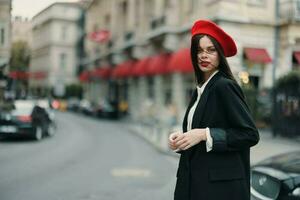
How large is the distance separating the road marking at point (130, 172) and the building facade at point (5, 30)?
4.94 m

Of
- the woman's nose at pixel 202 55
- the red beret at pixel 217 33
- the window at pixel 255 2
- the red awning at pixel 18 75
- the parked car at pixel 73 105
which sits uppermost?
the window at pixel 255 2

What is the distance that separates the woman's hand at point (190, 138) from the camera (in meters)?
2.54

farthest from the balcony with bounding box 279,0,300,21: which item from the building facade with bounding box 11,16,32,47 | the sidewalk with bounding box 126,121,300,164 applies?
the building facade with bounding box 11,16,32,47

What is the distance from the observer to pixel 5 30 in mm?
5090

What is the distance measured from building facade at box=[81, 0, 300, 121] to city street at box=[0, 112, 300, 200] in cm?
429

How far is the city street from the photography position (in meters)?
7.79

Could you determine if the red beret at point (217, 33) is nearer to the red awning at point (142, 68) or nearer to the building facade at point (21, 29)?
the building facade at point (21, 29)

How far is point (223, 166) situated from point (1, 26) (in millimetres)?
3311

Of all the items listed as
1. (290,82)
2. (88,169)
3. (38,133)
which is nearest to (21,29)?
(88,169)

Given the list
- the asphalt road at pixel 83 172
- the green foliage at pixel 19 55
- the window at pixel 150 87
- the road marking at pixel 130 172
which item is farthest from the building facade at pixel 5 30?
the window at pixel 150 87

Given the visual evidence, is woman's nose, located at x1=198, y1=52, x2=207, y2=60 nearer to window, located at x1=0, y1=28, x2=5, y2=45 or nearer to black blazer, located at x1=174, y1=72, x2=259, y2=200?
black blazer, located at x1=174, y1=72, x2=259, y2=200

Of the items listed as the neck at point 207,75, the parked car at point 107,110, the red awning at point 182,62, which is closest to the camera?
the neck at point 207,75

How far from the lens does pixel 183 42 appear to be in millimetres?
27188

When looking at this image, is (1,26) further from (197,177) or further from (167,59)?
(167,59)
